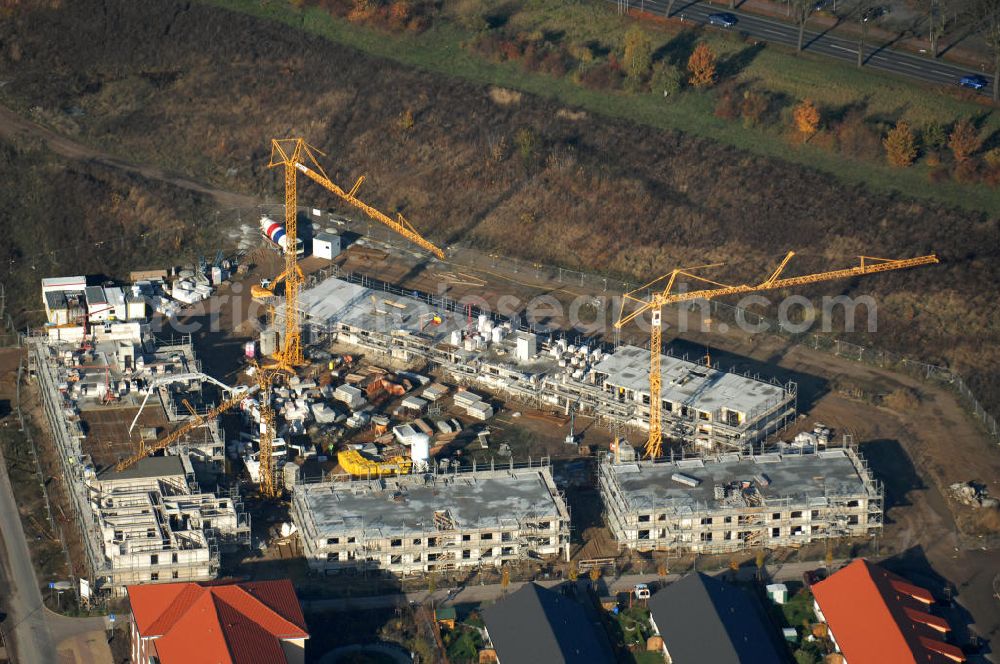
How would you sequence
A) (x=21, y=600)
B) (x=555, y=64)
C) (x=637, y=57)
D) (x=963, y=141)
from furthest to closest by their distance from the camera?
(x=555, y=64) < (x=637, y=57) < (x=963, y=141) < (x=21, y=600)

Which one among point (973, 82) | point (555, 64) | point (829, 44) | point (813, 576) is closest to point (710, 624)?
point (813, 576)

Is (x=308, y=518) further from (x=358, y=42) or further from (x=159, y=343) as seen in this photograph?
(x=358, y=42)

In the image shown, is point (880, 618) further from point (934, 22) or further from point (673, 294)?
point (934, 22)

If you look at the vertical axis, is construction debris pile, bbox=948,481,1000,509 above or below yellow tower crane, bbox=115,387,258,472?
below

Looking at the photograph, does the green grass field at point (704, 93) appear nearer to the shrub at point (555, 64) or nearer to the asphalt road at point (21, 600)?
the shrub at point (555, 64)

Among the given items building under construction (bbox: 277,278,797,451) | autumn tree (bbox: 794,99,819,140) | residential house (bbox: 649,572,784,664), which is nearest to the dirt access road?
building under construction (bbox: 277,278,797,451)

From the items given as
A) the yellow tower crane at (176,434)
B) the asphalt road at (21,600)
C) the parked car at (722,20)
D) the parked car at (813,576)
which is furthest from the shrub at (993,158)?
the asphalt road at (21,600)

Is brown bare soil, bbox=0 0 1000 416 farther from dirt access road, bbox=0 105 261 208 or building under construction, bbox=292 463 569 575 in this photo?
building under construction, bbox=292 463 569 575
